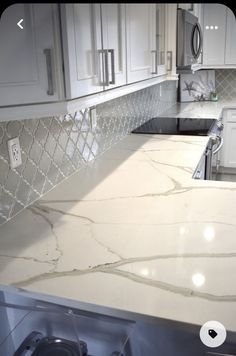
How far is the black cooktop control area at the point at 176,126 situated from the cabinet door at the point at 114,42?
3.88 feet

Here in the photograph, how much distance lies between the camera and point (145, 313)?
2.71 feet

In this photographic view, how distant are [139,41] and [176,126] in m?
1.25

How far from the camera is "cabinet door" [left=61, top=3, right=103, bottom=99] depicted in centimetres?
107

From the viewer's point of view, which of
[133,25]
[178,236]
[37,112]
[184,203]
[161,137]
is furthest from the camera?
[161,137]

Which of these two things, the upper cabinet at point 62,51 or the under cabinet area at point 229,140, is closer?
the upper cabinet at point 62,51

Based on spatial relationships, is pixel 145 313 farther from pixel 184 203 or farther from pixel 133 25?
pixel 133 25

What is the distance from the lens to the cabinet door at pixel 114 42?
136 centimetres

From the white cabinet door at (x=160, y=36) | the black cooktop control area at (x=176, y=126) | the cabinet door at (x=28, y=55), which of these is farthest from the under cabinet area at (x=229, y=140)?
the cabinet door at (x=28, y=55)

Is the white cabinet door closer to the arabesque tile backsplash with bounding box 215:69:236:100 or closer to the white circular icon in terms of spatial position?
the white circular icon

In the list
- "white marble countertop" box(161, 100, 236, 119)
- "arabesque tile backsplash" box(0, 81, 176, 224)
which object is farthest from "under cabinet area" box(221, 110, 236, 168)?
"arabesque tile backsplash" box(0, 81, 176, 224)

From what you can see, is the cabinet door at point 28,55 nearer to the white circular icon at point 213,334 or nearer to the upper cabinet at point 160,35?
the white circular icon at point 213,334

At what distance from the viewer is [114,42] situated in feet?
4.78

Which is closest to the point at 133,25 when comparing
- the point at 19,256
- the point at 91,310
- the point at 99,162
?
the point at 99,162

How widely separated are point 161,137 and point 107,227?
1478 millimetres
